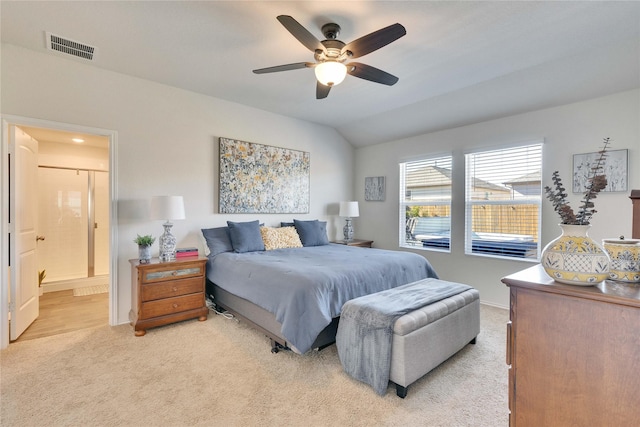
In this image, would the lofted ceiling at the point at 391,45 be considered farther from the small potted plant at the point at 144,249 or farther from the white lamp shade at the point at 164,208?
the small potted plant at the point at 144,249

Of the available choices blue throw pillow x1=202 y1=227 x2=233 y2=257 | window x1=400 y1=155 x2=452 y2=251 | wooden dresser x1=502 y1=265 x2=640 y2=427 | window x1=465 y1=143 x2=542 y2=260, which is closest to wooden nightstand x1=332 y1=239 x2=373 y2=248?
window x1=400 y1=155 x2=452 y2=251

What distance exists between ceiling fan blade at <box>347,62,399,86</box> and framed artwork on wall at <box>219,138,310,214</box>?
217cm

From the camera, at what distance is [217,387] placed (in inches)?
81.6

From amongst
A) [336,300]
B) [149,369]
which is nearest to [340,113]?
[336,300]

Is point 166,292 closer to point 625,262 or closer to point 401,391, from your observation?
point 401,391

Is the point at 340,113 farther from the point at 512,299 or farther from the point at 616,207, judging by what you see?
the point at 512,299

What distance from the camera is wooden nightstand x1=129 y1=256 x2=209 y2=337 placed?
2934 millimetres


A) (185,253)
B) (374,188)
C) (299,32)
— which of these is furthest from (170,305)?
(374,188)

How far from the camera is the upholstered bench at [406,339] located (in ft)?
6.45

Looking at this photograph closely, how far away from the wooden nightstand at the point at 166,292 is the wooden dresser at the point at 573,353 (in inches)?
117

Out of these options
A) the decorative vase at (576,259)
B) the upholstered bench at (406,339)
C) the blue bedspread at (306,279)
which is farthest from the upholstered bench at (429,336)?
the decorative vase at (576,259)

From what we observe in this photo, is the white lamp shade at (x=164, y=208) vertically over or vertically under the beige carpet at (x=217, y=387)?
over

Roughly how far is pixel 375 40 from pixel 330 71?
15.0 inches

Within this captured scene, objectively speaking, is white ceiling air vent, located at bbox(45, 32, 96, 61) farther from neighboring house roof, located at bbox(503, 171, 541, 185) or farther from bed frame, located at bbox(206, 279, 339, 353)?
neighboring house roof, located at bbox(503, 171, 541, 185)
